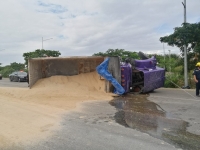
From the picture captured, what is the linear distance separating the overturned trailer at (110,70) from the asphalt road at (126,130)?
343 centimetres

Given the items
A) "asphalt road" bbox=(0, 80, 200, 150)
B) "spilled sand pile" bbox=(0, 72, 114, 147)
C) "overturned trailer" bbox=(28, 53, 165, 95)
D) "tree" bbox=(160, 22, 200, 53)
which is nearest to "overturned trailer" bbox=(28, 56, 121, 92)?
"overturned trailer" bbox=(28, 53, 165, 95)

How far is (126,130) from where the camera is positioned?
4.98 metres

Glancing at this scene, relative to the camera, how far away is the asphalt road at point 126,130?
13.4 ft

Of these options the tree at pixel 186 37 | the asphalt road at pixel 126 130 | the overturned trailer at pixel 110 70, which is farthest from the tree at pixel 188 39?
the asphalt road at pixel 126 130

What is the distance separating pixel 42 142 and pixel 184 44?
1204 cm

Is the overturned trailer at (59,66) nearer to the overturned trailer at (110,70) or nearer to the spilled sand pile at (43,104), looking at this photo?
the overturned trailer at (110,70)

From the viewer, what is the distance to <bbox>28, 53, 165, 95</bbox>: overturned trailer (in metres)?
10.7

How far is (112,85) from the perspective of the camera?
427 inches

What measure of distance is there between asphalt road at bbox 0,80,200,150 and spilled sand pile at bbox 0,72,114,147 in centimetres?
35

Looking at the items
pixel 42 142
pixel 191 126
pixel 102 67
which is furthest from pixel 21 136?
pixel 102 67

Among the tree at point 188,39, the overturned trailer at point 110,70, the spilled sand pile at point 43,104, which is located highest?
the tree at point 188,39

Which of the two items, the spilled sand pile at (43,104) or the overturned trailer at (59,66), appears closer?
the spilled sand pile at (43,104)

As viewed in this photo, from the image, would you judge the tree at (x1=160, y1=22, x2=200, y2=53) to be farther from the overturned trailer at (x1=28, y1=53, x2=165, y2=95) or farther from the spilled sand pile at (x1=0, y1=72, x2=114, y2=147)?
the spilled sand pile at (x1=0, y1=72, x2=114, y2=147)

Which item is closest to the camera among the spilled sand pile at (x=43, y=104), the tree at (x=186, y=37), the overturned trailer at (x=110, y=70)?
the spilled sand pile at (x=43, y=104)
